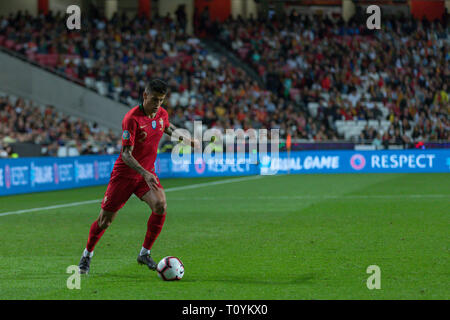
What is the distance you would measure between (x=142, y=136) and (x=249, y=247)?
3036mm

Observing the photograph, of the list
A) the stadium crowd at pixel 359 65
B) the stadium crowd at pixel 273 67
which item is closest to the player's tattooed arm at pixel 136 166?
the stadium crowd at pixel 273 67

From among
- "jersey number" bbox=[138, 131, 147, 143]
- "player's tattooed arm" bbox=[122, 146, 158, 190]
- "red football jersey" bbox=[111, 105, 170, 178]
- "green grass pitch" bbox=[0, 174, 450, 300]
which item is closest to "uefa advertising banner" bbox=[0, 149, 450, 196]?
"green grass pitch" bbox=[0, 174, 450, 300]

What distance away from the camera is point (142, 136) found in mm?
8484

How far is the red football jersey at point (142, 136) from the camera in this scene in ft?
27.3

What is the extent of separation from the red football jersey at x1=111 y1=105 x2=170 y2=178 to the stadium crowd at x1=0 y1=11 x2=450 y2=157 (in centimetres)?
2363

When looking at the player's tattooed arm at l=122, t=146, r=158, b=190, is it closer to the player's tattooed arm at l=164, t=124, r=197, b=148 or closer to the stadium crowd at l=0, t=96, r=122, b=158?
the player's tattooed arm at l=164, t=124, r=197, b=148

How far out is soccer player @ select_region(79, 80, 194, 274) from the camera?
325 inches

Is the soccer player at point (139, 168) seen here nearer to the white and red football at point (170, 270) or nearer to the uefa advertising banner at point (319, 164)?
the white and red football at point (170, 270)

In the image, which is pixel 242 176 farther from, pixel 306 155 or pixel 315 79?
pixel 315 79

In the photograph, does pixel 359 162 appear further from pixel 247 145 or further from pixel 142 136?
pixel 142 136

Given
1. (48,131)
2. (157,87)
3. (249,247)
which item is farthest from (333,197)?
(48,131)

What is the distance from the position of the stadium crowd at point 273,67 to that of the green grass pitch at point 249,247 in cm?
1396

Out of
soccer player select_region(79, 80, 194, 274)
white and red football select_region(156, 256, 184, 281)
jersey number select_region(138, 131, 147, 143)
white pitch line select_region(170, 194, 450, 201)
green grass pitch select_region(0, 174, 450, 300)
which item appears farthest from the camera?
white pitch line select_region(170, 194, 450, 201)
